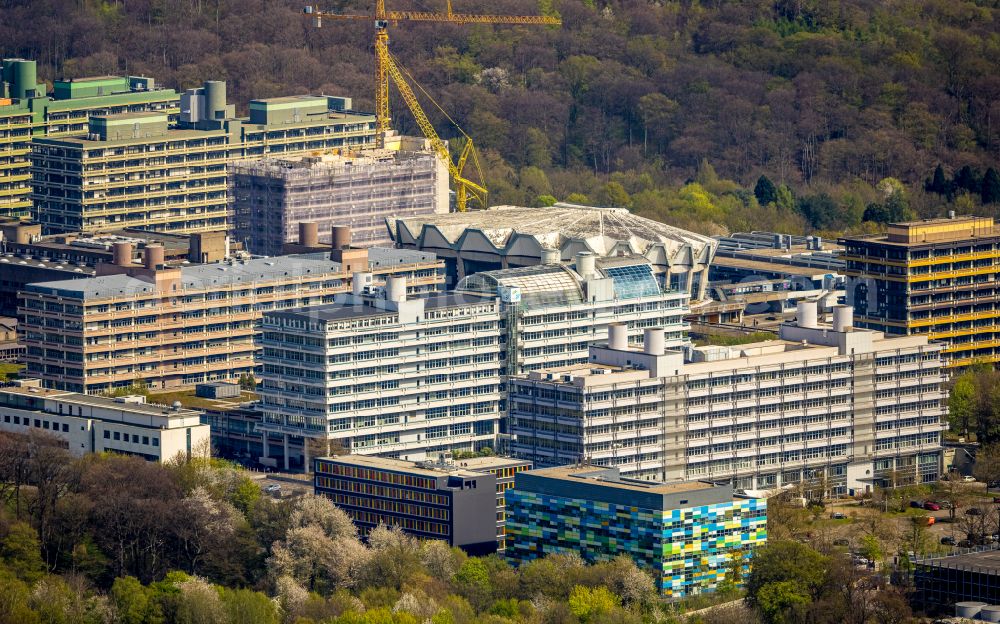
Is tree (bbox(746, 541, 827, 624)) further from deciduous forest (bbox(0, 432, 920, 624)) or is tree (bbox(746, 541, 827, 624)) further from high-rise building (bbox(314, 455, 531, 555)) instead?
high-rise building (bbox(314, 455, 531, 555))

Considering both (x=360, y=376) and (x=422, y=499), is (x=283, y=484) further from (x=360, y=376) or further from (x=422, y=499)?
(x=422, y=499)

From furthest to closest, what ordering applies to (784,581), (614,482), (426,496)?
(426,496) < (614,482) < (784,581)

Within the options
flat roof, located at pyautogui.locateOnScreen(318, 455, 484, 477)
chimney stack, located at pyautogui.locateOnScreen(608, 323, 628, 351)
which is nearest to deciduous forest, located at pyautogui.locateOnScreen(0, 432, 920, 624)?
flat roof, located at pyautogui.locateOnScreen(318, 455, 484, 477)

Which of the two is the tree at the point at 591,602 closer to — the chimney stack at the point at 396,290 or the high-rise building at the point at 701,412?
the high-rise building at the point at 701,412

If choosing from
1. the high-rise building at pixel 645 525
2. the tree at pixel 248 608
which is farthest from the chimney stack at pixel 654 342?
the tree at pixel 248 608

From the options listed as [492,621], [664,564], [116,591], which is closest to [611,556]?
[664,564]

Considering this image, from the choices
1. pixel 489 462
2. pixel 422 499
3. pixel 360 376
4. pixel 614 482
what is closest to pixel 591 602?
pixel 614 482
